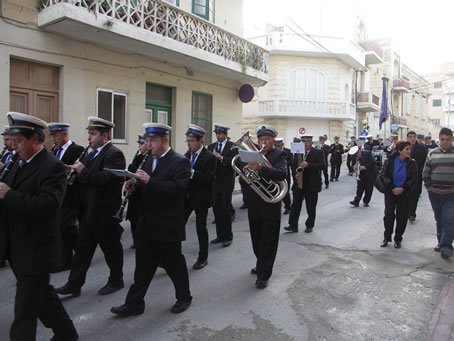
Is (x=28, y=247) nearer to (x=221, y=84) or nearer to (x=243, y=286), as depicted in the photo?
(x=243, y=286)

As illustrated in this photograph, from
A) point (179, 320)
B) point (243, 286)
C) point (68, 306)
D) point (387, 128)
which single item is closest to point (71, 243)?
point (68, 306)

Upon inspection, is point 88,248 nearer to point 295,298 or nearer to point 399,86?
point 295,298

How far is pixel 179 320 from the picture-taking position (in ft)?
13.3

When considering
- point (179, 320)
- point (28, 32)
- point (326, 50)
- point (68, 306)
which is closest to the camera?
point (179, 320)

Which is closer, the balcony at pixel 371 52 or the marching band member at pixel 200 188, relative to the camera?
the marching band member at pixel 200 188

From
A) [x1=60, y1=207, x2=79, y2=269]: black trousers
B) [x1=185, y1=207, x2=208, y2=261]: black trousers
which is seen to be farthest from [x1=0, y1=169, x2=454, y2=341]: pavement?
[x1=60, y1=207, x2=79, y2=269]: black trousers

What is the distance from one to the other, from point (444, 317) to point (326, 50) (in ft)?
80.5

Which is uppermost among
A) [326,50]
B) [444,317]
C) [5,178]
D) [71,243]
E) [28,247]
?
[326,50]

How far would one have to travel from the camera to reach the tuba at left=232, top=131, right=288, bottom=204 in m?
4.99

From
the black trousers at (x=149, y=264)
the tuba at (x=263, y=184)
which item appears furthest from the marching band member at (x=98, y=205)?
the tuba at (x=263, y=184)

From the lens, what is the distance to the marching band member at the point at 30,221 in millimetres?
3025

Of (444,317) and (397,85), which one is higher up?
(397,85)

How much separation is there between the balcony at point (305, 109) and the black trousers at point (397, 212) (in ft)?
64.6

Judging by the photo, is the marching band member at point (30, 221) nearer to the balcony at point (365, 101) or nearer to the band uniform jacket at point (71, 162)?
the band uniform jacket at point (71, 162)
